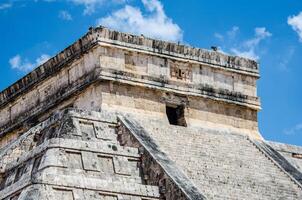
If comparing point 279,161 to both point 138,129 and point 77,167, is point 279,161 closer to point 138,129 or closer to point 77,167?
point 138,129

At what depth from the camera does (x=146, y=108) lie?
2531cm

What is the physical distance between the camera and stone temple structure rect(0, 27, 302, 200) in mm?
20688

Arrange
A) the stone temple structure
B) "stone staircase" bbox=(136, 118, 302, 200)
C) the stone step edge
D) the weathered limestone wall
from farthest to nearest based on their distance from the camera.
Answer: the weathered limestone wall, the stone step edge, "stone staircase" bbox=(136, 118, 302, 200), the stone temple structure

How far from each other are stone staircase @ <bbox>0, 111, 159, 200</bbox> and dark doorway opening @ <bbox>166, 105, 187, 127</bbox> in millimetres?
3320

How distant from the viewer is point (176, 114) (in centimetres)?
2611

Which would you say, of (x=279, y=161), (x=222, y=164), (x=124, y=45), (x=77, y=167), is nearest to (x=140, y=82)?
(x=124, y=45)

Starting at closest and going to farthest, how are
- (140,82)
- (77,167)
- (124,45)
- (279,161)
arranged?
1. (77,167)
2. (279,161)
3. (140,82)
4. (124,45)

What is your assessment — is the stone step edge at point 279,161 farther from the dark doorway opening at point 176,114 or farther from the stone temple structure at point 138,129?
the dark doorway opening at point 176,114

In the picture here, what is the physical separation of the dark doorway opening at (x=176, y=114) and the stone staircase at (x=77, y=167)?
3320 mm

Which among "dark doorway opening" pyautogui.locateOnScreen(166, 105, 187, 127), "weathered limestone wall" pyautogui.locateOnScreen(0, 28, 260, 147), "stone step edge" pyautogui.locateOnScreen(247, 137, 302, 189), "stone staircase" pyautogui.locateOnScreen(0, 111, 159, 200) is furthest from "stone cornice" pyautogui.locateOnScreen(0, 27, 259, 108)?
"stone staircase" pyautogui.locateOnScreen(0, 111, 159, 200)

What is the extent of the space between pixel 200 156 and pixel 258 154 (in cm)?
233

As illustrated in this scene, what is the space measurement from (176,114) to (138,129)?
304 cm

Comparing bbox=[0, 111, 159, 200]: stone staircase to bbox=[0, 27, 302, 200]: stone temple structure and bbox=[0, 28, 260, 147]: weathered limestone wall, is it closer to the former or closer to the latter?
bbox=[0, 27, 302, 200]: stone temple structure

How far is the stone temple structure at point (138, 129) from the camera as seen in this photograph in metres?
20.7
